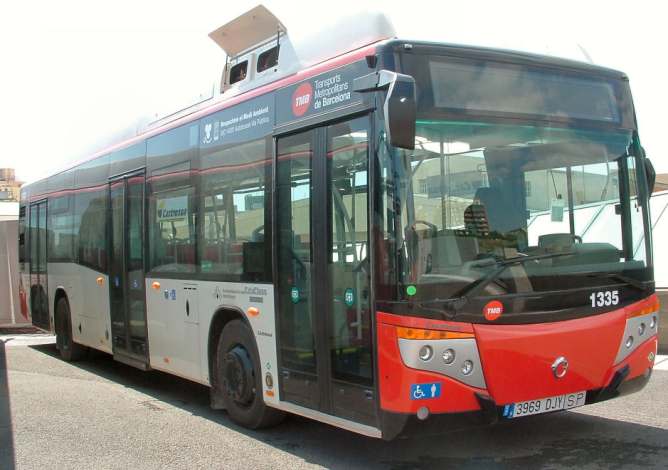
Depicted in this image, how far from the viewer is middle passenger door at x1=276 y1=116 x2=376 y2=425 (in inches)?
210

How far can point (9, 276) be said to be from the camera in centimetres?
1709

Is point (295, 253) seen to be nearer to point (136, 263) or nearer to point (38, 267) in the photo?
point (136, 263)

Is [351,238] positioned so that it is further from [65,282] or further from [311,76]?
[65,282]

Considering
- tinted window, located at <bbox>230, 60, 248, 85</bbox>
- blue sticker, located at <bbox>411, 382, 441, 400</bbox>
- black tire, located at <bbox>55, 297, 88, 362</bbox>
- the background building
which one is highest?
the background building

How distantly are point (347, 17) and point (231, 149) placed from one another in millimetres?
1916

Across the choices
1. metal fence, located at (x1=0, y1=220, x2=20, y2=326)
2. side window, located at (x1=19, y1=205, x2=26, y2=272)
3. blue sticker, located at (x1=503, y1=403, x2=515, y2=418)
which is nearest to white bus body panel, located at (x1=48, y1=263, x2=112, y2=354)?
side window, located at (x1=19, y1=205, x2=26, y2=272)

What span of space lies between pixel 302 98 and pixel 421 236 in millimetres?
1776

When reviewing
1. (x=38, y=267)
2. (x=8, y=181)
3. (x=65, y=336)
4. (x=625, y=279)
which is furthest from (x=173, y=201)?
(x=8, y=181)

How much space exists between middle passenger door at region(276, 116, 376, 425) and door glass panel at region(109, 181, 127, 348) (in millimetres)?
3922

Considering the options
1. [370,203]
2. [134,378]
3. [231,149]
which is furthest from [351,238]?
[134,378]

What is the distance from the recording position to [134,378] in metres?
10.6

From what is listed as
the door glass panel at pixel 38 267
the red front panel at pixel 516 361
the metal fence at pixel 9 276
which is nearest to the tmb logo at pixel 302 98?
the red front panel at pixel 516 361

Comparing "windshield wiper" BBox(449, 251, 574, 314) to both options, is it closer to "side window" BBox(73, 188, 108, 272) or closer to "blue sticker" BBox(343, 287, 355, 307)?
"blue sticker" BBox(343, 287, 355, 307)

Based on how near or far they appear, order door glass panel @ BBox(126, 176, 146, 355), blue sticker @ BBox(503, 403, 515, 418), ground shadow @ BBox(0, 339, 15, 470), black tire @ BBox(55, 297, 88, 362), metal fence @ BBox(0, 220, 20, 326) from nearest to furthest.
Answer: blue sticker @ BBox(503, 403, 515, 418) < ground shadow @ BBox(0, 339, 15, 470) < door glass panel @ BBox(126, 176, 146, 355) < black tire @ BBox(55, 297, 88, 362) < metal fence @ BBox(0, 220, 20, 326)
